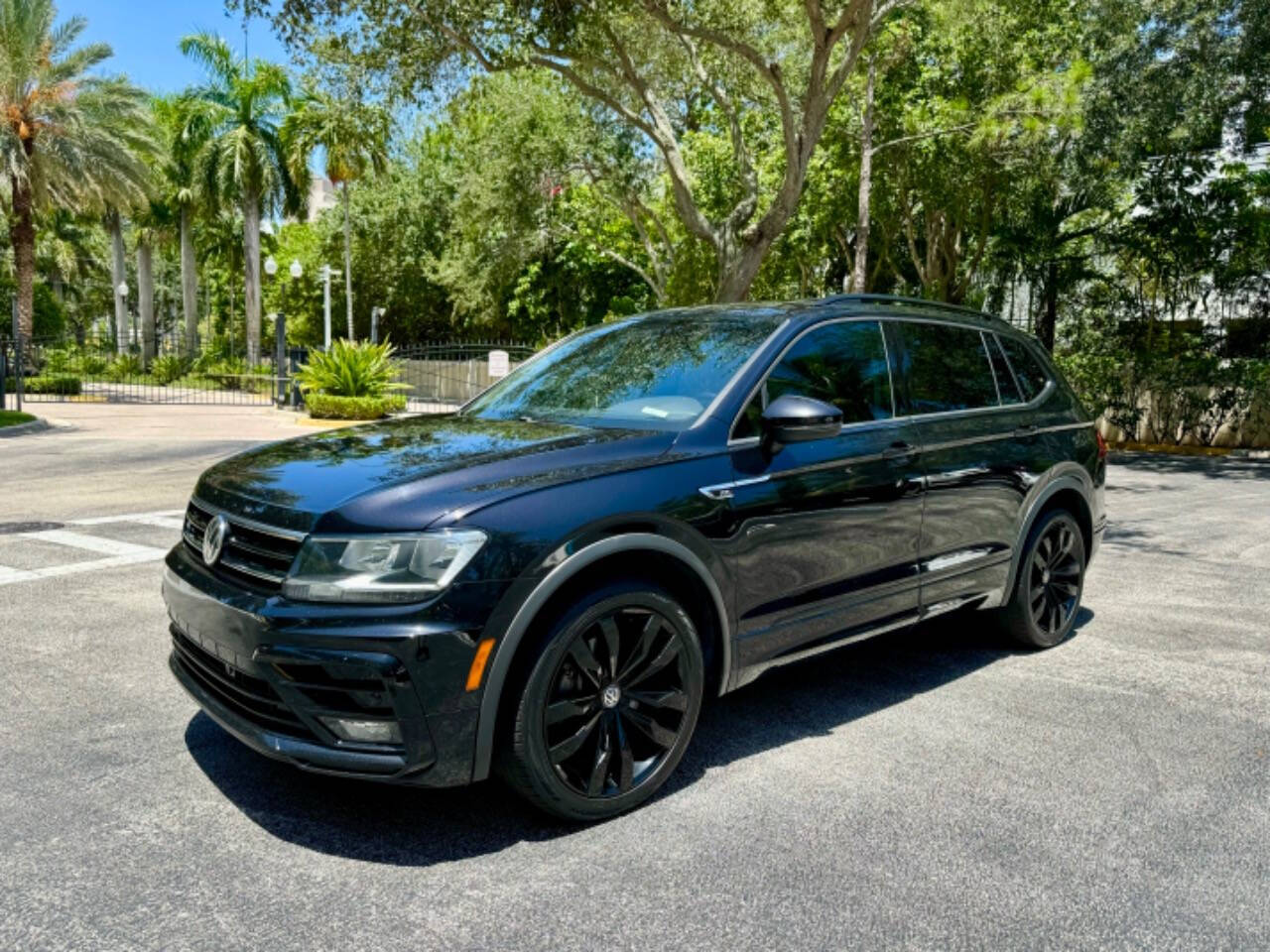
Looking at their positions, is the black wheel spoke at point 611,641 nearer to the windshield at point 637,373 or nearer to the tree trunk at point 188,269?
the windshield at point 637,373

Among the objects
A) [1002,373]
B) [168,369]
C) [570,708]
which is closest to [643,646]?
[570,708]

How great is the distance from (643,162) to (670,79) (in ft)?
36.0

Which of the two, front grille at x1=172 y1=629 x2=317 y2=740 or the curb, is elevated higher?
front grille at x1=172 y1=629 x2=317 y2=740

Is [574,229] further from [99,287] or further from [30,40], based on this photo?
[99,287]

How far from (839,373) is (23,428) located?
17.9m

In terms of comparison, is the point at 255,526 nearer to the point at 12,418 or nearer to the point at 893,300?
the point at 893,300

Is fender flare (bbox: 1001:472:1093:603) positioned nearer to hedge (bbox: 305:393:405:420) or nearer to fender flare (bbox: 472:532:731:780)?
fender flare (bbox: 472:532:731:780)

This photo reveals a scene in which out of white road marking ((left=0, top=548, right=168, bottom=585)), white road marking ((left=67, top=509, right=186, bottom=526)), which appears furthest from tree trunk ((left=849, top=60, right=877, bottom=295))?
white road marking ((left=0, top=548, right=168, bottom=585))

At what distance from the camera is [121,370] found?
37.2 metres

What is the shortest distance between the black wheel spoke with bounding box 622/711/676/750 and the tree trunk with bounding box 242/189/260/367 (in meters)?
38.2

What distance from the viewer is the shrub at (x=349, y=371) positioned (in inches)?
878

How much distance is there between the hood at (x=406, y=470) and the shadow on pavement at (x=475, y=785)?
1.00m

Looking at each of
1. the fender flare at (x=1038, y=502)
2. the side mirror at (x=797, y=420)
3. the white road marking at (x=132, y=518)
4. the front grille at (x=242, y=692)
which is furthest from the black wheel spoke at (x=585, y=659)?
the white road marking at (x=132, y=518)

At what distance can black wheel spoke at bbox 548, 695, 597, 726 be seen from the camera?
10.8 feet
